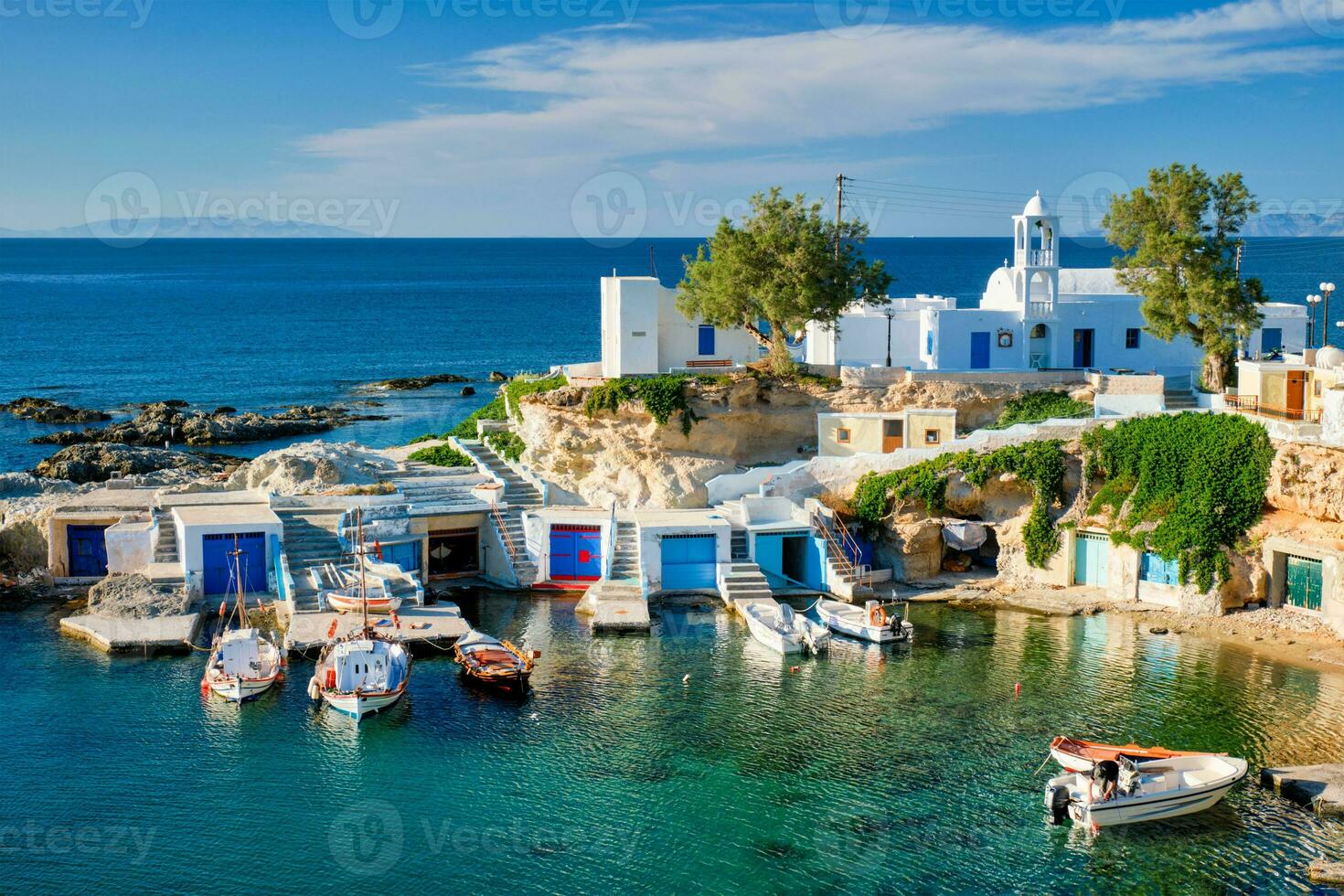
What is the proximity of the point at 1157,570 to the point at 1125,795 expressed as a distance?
15165mm

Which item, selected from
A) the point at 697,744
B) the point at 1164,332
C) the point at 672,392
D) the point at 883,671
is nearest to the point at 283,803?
the point at 697,744

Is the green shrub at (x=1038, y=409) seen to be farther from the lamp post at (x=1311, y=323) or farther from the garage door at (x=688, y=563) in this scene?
the garage door at (x=688, y=563)

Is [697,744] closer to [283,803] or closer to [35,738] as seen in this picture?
[283,803]

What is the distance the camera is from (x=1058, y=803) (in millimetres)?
28125

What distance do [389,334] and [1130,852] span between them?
122065 mm

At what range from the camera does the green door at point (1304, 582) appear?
38469mm

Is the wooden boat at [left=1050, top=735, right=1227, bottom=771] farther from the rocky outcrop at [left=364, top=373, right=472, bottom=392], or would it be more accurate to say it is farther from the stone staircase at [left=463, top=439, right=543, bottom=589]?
the rocky outcrop at [left=364, top=373, right=472, bottom=392]

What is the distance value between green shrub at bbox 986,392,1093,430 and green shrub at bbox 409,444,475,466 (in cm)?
2181

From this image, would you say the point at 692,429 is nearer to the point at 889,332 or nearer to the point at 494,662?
the point at 889,332

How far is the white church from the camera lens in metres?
52.6

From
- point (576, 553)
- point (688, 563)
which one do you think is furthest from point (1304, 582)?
point (576, 553)

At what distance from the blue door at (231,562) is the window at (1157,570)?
29.5 m

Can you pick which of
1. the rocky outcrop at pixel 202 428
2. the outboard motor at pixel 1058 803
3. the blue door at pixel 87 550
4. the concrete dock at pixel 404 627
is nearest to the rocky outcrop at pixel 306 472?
the blue door at pixel 87 550

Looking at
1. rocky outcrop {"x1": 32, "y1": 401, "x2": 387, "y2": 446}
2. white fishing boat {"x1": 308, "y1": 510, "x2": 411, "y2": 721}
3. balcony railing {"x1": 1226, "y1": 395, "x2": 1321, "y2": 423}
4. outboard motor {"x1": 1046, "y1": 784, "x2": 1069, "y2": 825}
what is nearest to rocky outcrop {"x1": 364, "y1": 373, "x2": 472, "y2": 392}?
rocky outcrop {"x1": 32, "y1": 401, "x2": 387, "y2": 446}
